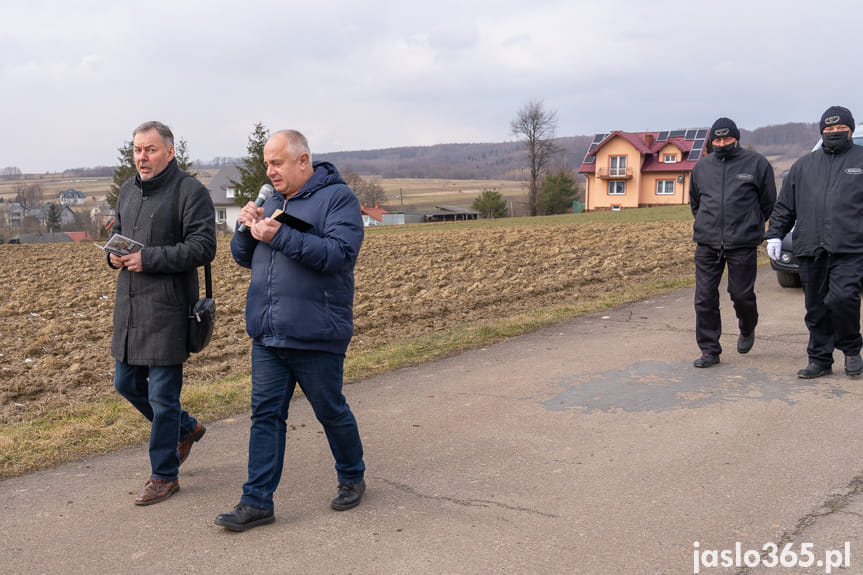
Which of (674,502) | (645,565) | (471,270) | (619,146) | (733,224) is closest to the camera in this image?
(645,565)

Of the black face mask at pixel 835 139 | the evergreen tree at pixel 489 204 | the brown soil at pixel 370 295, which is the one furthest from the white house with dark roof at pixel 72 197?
the black face mask at pixel 835 139

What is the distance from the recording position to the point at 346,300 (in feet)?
14.1

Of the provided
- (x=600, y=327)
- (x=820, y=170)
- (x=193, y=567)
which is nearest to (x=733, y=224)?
(x=820, y=170)

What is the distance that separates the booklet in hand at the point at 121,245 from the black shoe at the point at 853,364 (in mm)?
5666

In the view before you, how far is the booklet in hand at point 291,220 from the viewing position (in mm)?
4070

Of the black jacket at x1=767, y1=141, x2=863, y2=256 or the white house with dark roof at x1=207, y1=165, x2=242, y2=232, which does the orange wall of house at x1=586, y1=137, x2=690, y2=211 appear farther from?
the black jacket at x1=767, y1=141, x2=863, y2=256

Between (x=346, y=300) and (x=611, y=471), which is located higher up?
(x=346, y=300)

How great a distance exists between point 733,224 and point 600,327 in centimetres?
282

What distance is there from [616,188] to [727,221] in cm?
6846

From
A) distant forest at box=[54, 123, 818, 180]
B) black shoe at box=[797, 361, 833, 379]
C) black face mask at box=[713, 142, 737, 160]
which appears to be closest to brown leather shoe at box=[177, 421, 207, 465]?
black shoe at box=[797, 361, 833, 379]

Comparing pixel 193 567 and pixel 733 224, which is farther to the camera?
pixel 733 224

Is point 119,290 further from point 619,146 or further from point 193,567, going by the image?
point 619,146

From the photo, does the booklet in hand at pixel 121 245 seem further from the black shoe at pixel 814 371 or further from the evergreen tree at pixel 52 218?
the evergreen tree at pixel 52 218

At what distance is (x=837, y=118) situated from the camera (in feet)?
22.0
